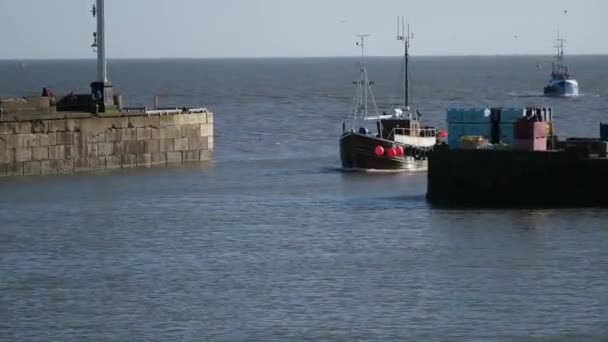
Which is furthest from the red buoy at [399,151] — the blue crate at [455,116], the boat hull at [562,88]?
the boat hull at [562,88]

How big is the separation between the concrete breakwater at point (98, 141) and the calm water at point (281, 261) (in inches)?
34.6

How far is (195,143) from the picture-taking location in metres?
67.3

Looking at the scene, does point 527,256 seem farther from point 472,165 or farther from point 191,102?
point 191,102

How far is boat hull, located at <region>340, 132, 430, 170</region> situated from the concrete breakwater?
275 inches

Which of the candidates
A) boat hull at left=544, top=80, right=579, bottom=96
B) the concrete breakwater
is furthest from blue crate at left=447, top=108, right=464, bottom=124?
boat hull at left=544, top=80, right=579, bottom=96

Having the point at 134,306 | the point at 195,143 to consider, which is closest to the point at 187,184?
the point at 195,143

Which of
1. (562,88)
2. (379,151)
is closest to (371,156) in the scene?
(379,151)

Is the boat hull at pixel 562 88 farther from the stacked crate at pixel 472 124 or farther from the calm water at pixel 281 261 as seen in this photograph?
the stacked crate at pixel 472 124

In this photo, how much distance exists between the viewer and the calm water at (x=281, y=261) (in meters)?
33.8

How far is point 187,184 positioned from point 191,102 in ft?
240

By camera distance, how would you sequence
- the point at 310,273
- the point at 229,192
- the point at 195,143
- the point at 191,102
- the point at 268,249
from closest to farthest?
the point at 310,273, the point at 268,249, the point at 229,192, the point at 195,143, the point at 191,102

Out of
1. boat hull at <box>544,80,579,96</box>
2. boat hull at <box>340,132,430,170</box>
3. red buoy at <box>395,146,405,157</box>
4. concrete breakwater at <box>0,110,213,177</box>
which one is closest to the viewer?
concrete breakwater at <box>0,110,213,177</box>

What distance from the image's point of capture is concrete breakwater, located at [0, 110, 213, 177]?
195 ft

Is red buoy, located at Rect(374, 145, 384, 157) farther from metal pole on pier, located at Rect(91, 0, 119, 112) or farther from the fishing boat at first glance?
metal pole on pier, located at Rect(91, 0, 119, 112)
